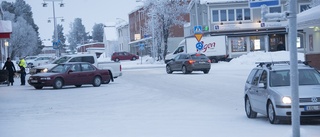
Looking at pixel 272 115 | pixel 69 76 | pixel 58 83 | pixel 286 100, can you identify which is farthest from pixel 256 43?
pixel 286 100

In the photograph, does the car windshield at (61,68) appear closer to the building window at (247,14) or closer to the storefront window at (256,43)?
the storefront window at (256,43)

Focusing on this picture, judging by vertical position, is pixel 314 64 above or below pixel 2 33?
below

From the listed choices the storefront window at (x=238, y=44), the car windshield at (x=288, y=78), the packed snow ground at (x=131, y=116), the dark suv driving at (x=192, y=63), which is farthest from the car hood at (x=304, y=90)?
the storefront window at (x=238, y=44)

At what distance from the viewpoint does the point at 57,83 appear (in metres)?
29.9

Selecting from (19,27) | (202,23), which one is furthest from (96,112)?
(19,27)

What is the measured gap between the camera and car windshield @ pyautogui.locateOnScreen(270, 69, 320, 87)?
14441mm

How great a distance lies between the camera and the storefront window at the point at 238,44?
212 feet

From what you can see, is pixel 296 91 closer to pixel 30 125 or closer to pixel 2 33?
pixel 30 125

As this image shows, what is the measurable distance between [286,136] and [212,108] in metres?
6.44

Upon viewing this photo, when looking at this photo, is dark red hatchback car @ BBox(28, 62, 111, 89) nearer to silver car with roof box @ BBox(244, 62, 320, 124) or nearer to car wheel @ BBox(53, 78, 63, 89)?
car wheel @ BBox(53, 78, 63, 89)

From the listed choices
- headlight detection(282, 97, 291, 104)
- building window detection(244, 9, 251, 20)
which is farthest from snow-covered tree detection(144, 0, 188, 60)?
headlight detection(282, 97, 291, 104)

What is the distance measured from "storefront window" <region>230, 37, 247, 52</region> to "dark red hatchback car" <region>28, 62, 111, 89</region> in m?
34.9

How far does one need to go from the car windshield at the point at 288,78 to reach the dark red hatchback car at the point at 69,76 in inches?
682

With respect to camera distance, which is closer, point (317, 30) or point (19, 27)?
point (317, 30)
